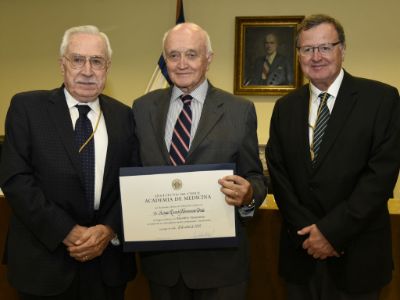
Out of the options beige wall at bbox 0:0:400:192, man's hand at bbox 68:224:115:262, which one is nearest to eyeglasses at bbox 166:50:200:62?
man's hand at bbox 68:224:115:262

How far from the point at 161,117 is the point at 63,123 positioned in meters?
0.45

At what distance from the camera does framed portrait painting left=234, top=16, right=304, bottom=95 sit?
16.8 ft

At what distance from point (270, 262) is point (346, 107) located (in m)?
1.08

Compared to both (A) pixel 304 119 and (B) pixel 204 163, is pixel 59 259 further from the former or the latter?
(A) pixel 304 119

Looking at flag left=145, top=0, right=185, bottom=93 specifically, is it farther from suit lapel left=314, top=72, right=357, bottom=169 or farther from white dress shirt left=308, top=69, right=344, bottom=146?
suit lapel left=314, top=72, right=357, bottom=169

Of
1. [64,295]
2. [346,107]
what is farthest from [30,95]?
[346,107]

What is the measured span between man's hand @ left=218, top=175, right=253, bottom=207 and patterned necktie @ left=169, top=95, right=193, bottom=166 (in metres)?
0.25

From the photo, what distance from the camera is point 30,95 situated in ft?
6.62

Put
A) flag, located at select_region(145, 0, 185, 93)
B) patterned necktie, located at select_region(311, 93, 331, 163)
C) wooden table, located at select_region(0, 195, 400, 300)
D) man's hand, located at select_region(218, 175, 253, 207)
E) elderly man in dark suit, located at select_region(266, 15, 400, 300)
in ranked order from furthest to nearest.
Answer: flag, located at select_region(145, 0, 185, 93)
wooden table, located at select_region(0, 195, 400, 300)
patterned necktie, located at select_region(311, 93, 331, 163)
elderly man in dark suit, located at select_region(266, 15, 400, 300)
man's hand, located at select_region(218, 175, 253, 207)

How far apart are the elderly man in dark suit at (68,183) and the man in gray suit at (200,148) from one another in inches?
6.2

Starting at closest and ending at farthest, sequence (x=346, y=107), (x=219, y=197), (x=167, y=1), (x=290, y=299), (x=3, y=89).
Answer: (x=219, y=197) → (x=346, y=107) → (x=290, y=299) → (x=167, y=1) → (x=3, y=89)

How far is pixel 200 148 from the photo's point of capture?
2.03 meters

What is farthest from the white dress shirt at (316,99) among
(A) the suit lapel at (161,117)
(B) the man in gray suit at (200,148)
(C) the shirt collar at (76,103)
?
(C) the shirt collar at (76,103)

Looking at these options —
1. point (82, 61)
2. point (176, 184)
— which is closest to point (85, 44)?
point (82, 61)
